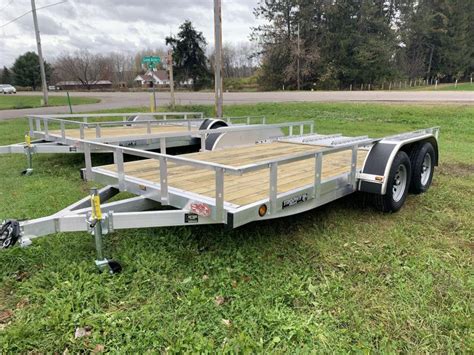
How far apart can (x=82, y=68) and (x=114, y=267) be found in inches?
3010

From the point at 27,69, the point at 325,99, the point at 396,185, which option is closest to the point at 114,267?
the point at 396,185

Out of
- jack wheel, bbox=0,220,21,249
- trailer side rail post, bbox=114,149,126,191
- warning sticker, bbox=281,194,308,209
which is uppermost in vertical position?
trailer side rail post, bbox=114,149,126,191

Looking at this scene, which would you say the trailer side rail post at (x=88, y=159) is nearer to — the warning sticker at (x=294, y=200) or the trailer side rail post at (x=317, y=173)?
the warning sticker at (x=294, y=200)

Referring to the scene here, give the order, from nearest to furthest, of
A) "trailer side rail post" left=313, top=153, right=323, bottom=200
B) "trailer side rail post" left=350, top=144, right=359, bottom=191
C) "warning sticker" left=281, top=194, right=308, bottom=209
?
"warning sticker" left=281, top=194, right=308, bottom=209 → "trailer side rail post" left=313, top=153, right=323, bottom=200 → "trailer side rail post" left=350, top=144, right=359, bottom=191

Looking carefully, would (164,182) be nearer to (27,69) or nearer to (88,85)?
(27,69)

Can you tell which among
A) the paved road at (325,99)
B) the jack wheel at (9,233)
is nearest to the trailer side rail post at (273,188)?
the jack wheel at (9,233)

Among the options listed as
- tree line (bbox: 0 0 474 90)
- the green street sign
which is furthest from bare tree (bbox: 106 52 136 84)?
the green street sign

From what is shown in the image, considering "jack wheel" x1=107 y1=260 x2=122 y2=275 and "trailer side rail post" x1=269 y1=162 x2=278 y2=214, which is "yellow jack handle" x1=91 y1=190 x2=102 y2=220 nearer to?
"jack wheel" x1=107 y1=260 x2=122 y2=275

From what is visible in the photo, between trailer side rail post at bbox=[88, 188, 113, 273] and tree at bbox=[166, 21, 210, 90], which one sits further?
tree at bbox=[166, 21, 210, 90]

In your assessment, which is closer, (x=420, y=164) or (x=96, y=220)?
(x=96, y=220)

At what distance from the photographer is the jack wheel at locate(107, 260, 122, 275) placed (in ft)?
10.1

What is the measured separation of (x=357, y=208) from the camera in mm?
4773

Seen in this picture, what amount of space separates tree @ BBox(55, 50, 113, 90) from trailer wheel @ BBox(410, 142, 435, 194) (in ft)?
238

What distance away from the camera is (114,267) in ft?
10.2
